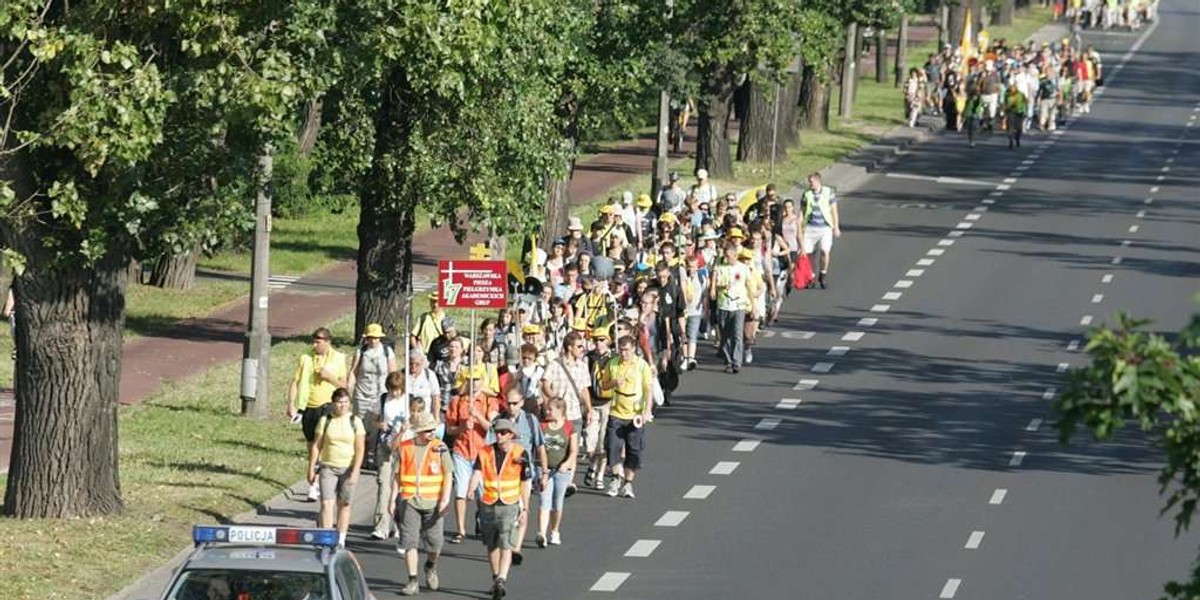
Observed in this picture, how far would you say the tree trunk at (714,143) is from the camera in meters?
48.2

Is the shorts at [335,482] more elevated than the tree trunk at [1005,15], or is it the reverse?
the tree trunk at [1005,15]

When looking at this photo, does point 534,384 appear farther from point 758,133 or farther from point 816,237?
point 758,133

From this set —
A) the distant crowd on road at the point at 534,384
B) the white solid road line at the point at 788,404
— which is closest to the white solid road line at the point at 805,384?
the white solid road line at the point at 788,404

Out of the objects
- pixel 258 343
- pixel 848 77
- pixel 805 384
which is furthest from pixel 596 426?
pixel 848 77

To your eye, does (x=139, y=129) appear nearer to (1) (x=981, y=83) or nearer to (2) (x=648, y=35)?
(2) (x=648, y=35)

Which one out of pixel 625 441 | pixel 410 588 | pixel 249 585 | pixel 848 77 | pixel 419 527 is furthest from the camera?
pixel 848 77

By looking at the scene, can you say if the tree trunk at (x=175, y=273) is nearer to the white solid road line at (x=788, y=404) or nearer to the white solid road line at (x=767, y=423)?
the white solid road line at (x=788, y=404)

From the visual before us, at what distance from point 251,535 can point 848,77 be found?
4746 cm

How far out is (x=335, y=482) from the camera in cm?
2097

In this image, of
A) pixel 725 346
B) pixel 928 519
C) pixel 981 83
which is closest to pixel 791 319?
pixel 725 346

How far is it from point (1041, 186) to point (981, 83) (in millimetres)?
6064

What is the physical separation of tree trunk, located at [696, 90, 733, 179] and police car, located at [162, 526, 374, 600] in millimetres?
33297

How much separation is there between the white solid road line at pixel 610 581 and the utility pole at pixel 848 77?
39.3 m

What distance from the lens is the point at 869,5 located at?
51500 millimetres
